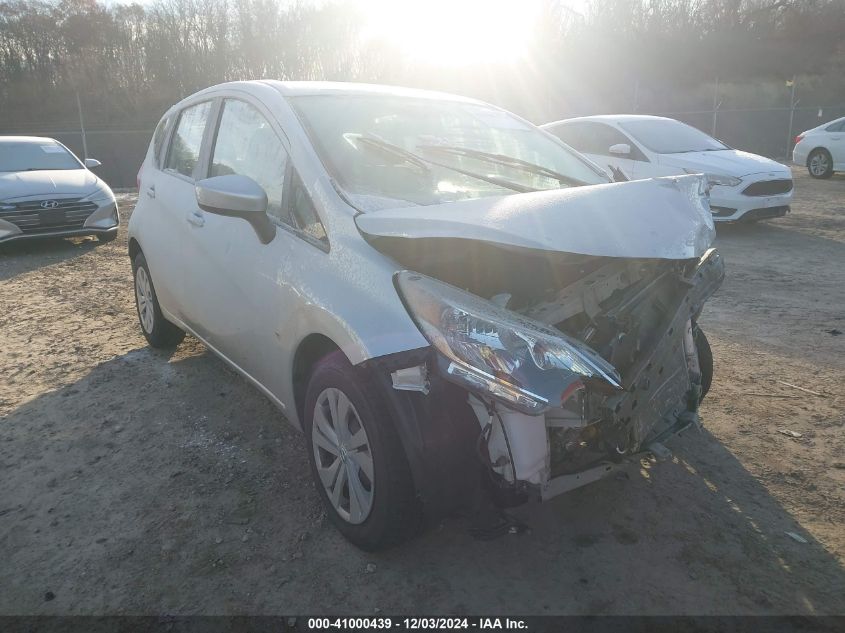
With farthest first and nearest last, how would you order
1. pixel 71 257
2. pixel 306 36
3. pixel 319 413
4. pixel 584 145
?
1. pixel 306 36
2. pixel 584 145
3. pixel 71 257
4. pixel 319 413

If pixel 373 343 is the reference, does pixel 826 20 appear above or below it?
above

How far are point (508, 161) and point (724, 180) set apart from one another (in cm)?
693

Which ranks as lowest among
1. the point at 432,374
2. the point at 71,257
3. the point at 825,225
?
the point at 71,257

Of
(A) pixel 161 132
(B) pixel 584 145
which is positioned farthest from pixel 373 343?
(B) pixel 584 145

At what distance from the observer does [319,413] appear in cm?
267

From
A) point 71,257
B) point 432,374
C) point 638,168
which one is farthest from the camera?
point 638,168

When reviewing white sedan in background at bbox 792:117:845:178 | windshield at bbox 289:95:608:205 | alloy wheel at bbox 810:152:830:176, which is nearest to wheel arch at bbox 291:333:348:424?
windshield at bbox 289:95:608:205

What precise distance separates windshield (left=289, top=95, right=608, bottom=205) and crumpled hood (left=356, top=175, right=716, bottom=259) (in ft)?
1.33

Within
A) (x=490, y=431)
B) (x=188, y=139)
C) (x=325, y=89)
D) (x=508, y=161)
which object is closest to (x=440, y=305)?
(x=490, y=431)

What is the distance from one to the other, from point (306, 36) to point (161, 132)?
2744cm

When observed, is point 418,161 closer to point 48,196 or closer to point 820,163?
point 48,196

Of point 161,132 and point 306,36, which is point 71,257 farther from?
point 306,36

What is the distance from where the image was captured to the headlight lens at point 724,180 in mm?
9109

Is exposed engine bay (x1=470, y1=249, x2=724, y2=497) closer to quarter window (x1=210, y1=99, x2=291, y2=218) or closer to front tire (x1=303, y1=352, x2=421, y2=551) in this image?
front tire (x1=303, y1=352, x2=421, y2=551)
